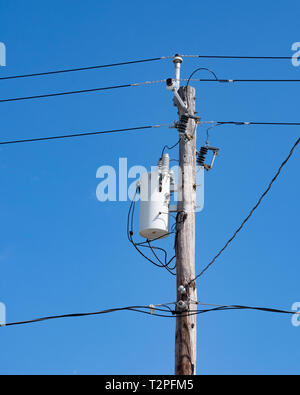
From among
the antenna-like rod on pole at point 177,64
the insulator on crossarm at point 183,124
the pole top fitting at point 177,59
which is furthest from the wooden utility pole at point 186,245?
the pole top fitting at point 177,59

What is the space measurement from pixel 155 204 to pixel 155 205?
15 millimetres

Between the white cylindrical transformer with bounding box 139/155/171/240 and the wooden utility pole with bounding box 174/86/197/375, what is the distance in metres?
0.21

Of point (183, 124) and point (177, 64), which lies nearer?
point (183, 124)

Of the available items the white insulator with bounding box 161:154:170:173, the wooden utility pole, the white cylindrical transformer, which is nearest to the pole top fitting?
the wooden utility pole

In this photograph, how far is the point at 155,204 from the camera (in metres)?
8.87

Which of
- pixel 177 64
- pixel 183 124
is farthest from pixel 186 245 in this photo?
pixel 177 64

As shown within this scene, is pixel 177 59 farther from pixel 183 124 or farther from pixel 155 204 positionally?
pixel 155 204

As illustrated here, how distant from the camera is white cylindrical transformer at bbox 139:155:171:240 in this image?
346 inches

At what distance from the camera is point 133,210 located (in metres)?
9.64

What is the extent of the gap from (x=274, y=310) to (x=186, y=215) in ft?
6.01

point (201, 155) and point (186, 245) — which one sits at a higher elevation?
point (201, 155)

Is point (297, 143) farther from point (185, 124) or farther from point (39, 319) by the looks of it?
point (39, 319)

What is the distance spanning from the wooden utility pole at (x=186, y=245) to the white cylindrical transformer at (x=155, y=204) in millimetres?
207
